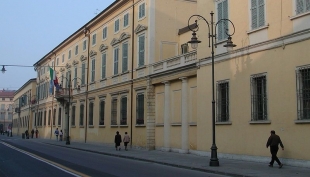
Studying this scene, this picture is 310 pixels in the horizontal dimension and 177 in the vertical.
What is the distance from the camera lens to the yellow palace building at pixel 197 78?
17.1 meters

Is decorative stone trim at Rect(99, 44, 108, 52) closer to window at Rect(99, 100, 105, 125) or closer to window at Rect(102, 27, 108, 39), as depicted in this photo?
window at Rect(102, 27, 108, 39)

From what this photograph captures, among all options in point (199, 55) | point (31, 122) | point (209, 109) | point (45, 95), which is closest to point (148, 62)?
point (199, 55)

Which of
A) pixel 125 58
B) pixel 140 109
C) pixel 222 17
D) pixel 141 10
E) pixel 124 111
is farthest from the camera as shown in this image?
pixel 125 58

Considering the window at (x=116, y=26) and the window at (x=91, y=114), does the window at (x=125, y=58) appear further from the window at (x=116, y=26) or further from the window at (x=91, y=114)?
the window at (x=91, y=114)

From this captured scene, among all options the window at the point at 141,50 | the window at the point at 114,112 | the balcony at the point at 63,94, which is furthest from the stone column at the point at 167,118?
the balcony at the point at 63,94

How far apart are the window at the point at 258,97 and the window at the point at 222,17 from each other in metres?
3.59

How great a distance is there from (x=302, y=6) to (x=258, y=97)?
4886 mm

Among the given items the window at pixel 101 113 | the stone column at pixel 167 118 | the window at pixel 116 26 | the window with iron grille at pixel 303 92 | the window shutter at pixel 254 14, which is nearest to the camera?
the window with iron grille at pixel 303 92

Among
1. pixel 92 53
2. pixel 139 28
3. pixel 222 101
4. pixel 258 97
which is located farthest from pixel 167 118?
pixel 92 53

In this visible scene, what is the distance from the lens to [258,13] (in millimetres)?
19203

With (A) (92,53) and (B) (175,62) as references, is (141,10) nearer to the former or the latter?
Result: (B) (175,62)

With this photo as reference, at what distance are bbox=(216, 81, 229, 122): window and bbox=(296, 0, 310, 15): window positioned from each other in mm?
6065

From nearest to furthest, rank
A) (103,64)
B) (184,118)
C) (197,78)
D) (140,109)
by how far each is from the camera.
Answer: (197,78)
(184,118)
(140,109)
(103,64)

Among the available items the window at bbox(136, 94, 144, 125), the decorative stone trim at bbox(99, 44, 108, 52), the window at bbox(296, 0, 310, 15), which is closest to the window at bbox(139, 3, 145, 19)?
the window at bbox(136, 94, 144, 125)
